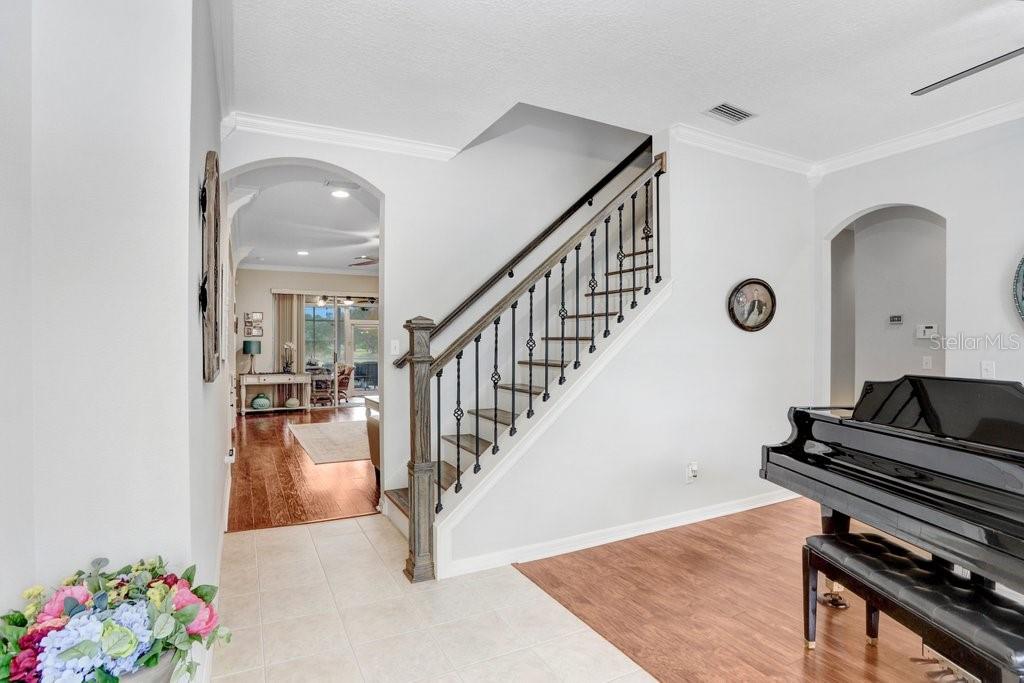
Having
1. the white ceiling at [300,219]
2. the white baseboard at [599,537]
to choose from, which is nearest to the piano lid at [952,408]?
the white baseboard at [599,537]

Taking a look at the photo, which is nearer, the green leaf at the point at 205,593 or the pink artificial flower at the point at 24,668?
the pink artificial flower at the point at 24,668

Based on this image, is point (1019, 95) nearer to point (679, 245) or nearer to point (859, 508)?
point (679, 245)

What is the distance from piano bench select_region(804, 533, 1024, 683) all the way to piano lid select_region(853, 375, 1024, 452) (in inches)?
21.1

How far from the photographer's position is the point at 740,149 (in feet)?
13.1

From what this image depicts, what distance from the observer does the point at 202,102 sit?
1912mm

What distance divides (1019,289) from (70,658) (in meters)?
4.74

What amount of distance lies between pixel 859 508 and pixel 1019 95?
296cm

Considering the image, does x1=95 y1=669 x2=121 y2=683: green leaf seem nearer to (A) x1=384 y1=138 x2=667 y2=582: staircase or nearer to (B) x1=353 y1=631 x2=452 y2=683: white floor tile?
(B) x1=353 y1=631 x2=452 y2=683: white floor tile

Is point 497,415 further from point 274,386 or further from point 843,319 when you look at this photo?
point 274,386

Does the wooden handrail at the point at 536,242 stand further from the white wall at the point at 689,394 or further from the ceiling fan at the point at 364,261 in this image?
the ceiling fan at the point at 364,261

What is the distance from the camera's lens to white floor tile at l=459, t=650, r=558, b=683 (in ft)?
6.64

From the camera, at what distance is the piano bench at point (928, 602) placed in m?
1.50

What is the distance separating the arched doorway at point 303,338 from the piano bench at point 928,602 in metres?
3.05

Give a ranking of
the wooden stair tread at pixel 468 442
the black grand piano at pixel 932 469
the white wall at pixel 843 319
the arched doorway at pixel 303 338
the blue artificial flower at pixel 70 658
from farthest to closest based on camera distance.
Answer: the white wall at pixel 843 319, the arched doorway at pixel 303 338, the wooden stair tread at pixel 468 442, the black grand piano at pixel 932 469, the blue artificial flower at pixel 70 658
